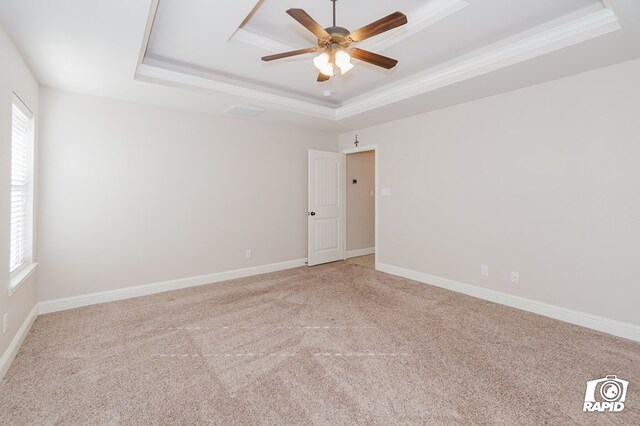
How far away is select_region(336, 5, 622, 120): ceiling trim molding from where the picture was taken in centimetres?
224

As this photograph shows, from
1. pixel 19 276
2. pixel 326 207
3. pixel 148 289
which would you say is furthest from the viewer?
pixel 326 207

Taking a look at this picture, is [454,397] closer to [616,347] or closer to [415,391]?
[415,391]

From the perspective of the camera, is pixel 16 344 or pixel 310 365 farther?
pixel 16 344

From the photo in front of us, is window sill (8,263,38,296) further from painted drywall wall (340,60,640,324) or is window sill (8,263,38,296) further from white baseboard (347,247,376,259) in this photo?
white baseboard (347,247,376,259)

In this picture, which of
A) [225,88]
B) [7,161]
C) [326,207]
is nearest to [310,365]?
[7,161]

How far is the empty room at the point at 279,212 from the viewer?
1.98 metres

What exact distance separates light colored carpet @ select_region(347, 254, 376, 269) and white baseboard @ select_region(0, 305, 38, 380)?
4.24m

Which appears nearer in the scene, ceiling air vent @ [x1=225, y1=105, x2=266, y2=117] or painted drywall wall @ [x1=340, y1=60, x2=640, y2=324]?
painted drywall wall @ [x1=340, y1=60, x2=640, y2=324]

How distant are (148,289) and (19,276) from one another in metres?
1.37

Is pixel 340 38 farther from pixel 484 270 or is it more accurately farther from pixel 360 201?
pixel 360 201

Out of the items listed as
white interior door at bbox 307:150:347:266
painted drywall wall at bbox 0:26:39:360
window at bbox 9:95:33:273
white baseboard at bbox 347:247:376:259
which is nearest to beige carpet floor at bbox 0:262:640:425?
painted drywall wall at bbox 0:26:39:360

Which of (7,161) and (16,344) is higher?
(7,161)

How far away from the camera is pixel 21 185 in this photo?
2.82 metres

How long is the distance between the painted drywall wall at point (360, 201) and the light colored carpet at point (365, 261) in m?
0.24
